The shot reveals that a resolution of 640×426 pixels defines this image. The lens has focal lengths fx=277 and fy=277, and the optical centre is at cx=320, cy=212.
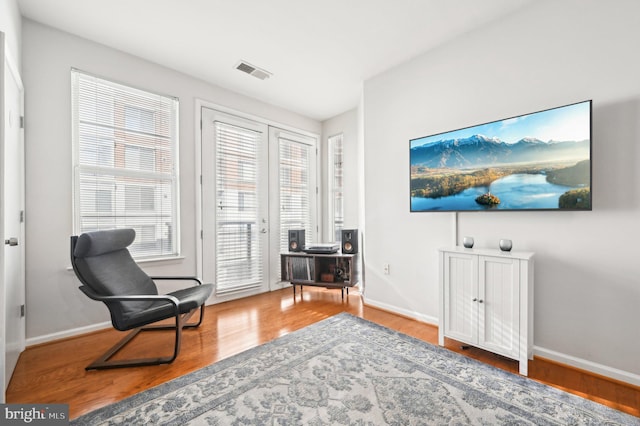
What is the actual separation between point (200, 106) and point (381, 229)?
2.57 metres

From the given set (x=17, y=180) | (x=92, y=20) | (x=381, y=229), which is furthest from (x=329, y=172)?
(x=17, y=180)

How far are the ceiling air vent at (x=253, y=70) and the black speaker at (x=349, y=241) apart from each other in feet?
6.89

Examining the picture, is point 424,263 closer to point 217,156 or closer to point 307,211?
point 307,211

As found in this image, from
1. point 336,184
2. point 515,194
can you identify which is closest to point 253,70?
point 336,184

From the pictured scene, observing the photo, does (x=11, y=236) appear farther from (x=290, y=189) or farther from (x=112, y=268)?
(x=290, y=189)

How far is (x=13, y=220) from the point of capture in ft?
6.27

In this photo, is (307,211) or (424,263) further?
(307,211)

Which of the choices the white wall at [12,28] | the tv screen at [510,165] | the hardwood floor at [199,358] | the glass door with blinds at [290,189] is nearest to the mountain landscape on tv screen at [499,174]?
the tv screen at [510,165]

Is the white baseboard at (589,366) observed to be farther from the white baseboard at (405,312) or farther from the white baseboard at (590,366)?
the white baseboard at (405,312)

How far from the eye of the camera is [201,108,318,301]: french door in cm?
338

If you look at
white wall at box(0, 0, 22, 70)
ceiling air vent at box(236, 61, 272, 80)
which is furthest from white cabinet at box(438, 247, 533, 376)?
white wall at box(0, 0, 22, 70)

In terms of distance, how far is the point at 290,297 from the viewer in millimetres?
3680

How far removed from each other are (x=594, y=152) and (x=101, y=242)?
11.8 feet

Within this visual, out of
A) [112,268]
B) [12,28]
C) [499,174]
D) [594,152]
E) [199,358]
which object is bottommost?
[199,358]
